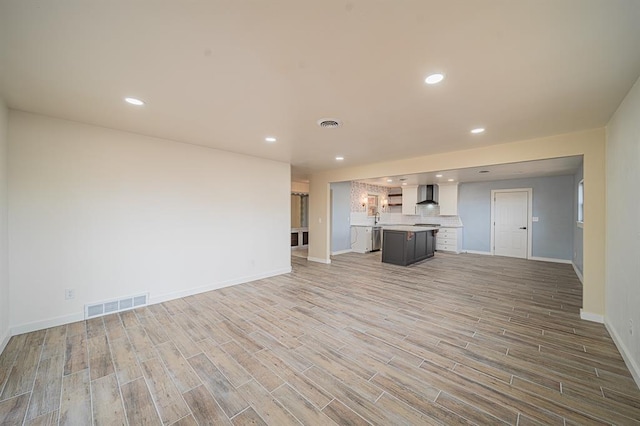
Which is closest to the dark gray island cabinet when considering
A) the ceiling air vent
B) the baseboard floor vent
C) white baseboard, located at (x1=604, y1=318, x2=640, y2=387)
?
white baseboard, located at (x1=604, y1=318, x2=640, y2=387)

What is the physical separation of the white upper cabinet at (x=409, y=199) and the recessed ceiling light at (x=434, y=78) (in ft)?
23.9

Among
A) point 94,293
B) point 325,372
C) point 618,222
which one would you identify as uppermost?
point 618,222

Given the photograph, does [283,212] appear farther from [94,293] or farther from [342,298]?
[94,293]

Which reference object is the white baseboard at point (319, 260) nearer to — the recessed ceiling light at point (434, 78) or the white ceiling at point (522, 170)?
the white ceiling at point (522, 170)

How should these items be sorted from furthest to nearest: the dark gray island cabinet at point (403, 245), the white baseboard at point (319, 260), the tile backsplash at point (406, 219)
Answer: the tile backsplash at point (406, 219)
the white baseboard at point (319, 260)
the dark gray island cabinet at point (403, 245)

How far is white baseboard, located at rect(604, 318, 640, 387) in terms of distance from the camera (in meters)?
1.97

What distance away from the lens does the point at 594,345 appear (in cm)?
253

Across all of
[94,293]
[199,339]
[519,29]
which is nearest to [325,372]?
[199,339]

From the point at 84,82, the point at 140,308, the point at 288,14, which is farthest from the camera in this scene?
the point at 140,308

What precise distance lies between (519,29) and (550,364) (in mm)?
2748

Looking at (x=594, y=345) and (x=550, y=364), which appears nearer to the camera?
(x=550, y=364)

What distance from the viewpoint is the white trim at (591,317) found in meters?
3.05

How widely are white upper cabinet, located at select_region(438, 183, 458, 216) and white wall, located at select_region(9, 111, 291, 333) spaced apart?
21.2ft

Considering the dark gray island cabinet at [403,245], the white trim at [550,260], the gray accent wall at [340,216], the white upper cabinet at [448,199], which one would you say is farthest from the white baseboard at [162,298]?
the white trim at [550,260]
